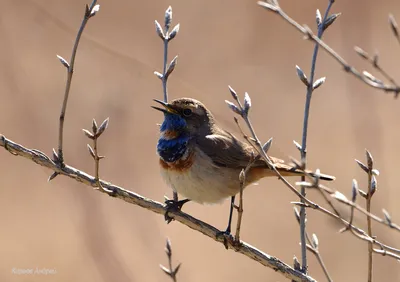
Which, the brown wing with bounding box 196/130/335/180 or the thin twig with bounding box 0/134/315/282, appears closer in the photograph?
the thin twig with bounding box 0/134/315/282

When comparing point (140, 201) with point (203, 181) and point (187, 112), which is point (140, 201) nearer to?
point (203, 181)

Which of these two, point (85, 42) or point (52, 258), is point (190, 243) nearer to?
point (52, 258)

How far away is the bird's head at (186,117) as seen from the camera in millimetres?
6051

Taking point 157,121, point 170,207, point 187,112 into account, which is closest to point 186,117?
point 187,112

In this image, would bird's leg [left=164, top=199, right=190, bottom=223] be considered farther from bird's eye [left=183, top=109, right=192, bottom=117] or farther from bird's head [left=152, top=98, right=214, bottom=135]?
bird's eye [left=183, top=109, right=192, bottom=117]

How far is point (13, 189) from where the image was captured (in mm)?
11305

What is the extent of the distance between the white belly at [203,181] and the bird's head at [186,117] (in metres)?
0.34

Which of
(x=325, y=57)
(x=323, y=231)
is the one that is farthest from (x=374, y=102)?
(x=323, y=231)

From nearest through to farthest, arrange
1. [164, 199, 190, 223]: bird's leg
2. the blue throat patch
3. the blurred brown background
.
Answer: [164, 199, 190, 223]: bird's leg → the blue throat patch → the blurred brown background

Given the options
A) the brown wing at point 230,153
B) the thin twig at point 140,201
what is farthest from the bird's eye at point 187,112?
the thin twig at point 140,201

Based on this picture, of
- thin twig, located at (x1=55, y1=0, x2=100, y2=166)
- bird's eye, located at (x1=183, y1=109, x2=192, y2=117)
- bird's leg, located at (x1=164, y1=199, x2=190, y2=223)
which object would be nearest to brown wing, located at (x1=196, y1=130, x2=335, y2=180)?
bird's eye, located at (x1=183, y1=109, x2=192, y2=117)

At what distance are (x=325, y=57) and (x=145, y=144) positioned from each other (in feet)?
16.8

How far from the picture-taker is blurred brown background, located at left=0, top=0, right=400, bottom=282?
9.97 m

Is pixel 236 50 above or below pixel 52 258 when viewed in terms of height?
above
